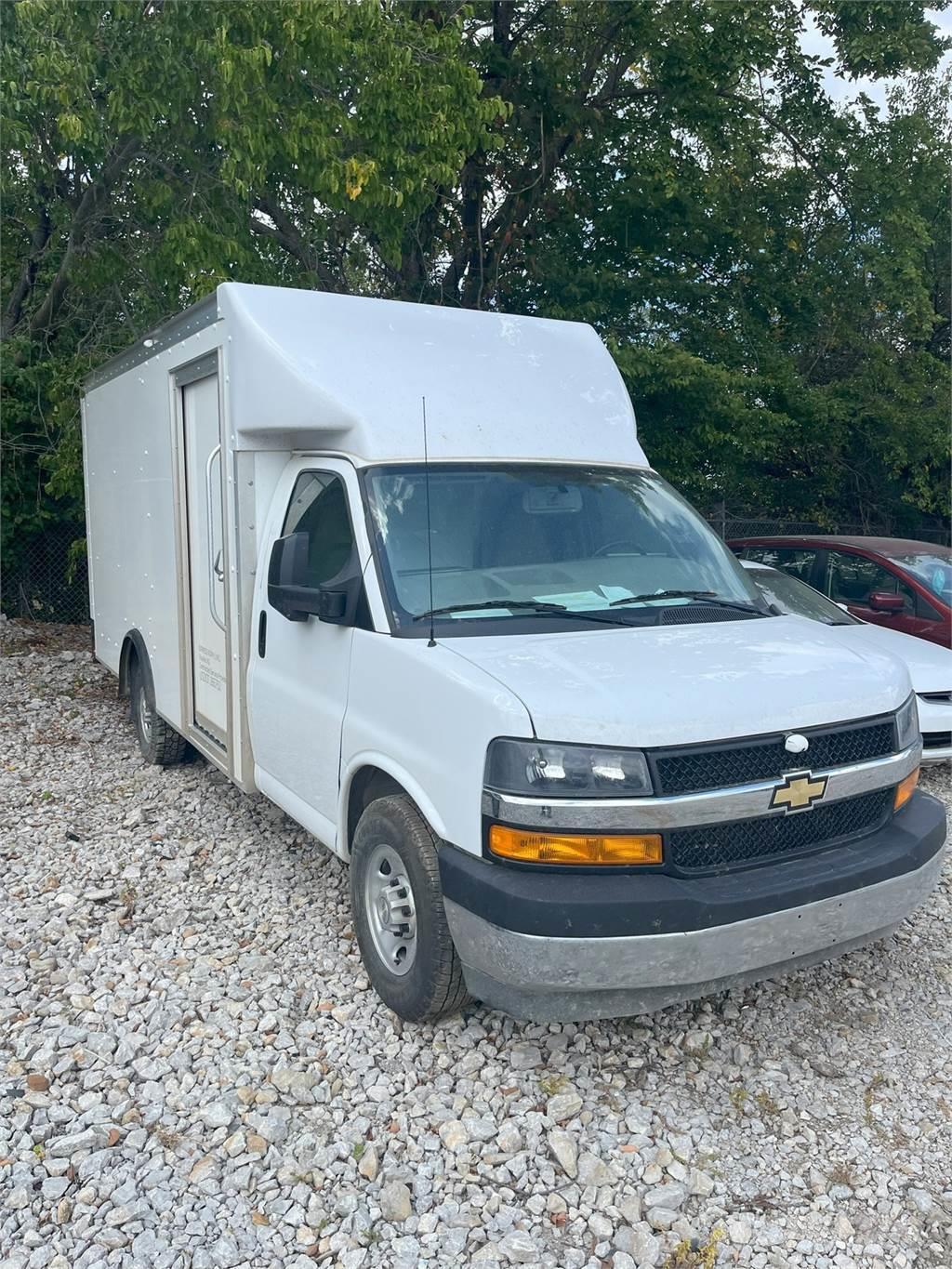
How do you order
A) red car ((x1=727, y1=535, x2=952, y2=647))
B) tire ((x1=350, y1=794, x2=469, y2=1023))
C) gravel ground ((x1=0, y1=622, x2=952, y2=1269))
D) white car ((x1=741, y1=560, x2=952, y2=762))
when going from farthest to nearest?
red car ((x1=727, y1=535, x2=952, y2=647)) < white car ((x1=741, y1=560, x2=952, y2=762)) < tire ((x1=350, y1=794, x2=469, y2=1023)) < gravel ground ((x1=0, y1=622, x2=952, y2=1269))

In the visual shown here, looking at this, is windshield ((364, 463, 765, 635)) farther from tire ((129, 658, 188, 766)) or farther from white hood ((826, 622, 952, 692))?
tire ((129, 658, 188, 766))

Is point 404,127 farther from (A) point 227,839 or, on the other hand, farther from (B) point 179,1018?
(B) point 179,1018

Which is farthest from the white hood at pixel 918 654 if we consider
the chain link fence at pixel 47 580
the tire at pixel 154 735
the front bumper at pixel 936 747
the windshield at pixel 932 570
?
the chain link fence at pixel 47 580

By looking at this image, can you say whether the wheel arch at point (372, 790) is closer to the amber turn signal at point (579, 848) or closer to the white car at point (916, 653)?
the amber turn signal at point (579, 848)

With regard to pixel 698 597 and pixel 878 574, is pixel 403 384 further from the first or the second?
pixel 878 574

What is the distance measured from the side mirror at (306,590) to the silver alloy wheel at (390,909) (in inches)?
37.5

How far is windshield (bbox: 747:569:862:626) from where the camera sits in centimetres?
760

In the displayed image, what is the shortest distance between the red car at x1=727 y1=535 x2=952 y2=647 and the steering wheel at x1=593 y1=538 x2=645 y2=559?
4578 millimetres

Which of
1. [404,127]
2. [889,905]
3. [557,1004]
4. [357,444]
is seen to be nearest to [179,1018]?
[557,1004]

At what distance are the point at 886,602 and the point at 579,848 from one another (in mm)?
6073

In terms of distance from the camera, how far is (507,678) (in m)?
3.35

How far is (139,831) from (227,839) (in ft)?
1.88

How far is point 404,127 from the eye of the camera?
28.5 ft

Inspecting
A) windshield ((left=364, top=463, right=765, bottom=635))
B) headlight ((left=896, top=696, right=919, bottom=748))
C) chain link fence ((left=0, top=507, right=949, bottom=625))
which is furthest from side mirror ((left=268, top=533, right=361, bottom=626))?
chain link fence ((left=0, top=507, right=949, bottom=625))
